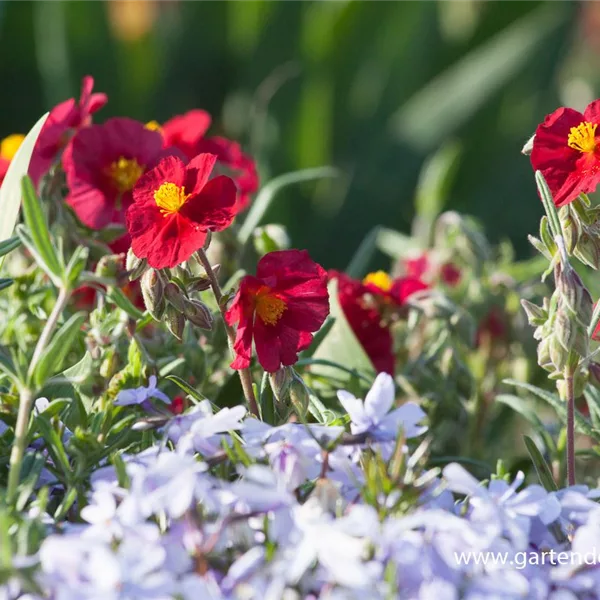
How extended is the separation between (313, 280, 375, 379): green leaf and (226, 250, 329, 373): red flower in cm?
24

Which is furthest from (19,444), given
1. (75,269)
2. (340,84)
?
(340,84)

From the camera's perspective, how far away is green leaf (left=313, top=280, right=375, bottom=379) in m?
1.02

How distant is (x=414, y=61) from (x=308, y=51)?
1.36 feet

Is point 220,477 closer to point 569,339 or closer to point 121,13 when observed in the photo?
point 569,339

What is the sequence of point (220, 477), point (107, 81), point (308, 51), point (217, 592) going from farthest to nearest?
point (107, 81) → point (308, 51) → point (220, 477) → point (217, 592)

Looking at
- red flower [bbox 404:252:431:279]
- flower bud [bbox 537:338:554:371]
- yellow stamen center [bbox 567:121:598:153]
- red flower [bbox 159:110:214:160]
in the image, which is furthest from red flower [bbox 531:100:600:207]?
red flower [bbox 404:252:431:279]

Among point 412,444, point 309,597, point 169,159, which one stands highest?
point 169,159

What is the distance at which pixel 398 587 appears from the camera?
0.56 m

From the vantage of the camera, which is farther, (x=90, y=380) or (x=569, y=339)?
(x=90, y=380)

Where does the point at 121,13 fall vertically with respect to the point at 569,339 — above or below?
above

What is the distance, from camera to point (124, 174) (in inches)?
39.8

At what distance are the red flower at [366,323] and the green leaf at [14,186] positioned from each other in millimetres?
395

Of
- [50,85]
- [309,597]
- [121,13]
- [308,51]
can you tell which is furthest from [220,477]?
[121,13]

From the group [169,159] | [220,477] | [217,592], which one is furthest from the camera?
[169,159]
